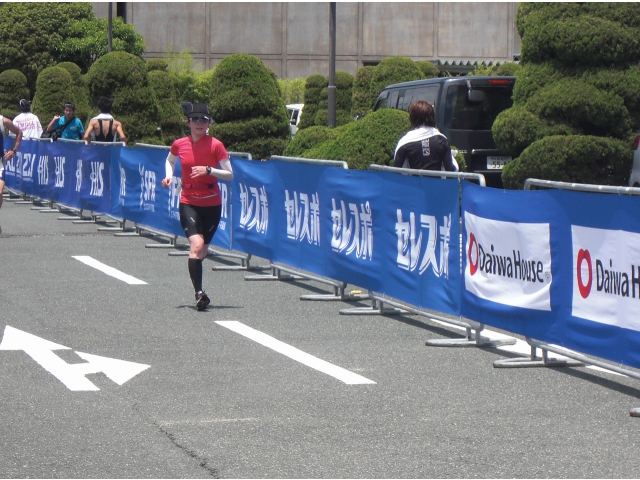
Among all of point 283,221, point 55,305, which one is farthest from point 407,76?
point 55,305

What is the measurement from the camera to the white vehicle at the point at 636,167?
1485 centimetres

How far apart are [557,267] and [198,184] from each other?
411 centimetres

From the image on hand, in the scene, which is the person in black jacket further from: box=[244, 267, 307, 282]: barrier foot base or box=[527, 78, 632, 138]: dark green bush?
box=[527, 78, 632, 138]: dark green bush

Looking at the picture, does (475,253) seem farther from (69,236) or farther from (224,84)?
(224,84)

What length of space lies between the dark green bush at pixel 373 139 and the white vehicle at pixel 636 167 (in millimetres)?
3072

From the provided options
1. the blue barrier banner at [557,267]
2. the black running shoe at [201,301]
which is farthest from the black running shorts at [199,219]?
the blue barrier banner at [557,267]

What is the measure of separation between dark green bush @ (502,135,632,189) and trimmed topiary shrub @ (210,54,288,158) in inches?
451

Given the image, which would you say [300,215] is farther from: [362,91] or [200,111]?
[362,91]

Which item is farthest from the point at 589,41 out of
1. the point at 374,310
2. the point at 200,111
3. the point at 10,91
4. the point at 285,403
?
the point at 10,91

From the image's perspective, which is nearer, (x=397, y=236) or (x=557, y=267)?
(x=557, y=267)

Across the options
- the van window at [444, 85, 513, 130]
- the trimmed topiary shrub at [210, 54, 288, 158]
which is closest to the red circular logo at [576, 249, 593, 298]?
the van window at [444, 85, 513, 130]

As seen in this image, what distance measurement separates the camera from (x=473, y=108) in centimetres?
1708

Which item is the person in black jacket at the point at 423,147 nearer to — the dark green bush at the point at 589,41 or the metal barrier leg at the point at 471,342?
the metal barrier leg at the point at 471,342

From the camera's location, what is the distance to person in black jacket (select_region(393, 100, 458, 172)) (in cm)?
1048
